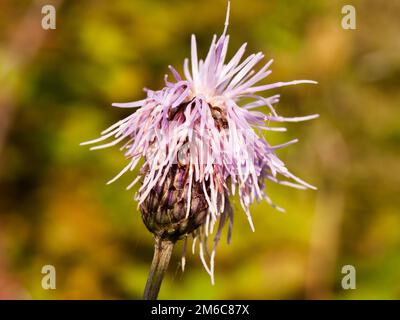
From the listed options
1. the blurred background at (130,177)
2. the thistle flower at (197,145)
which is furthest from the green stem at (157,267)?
the blurred background at (130,177)

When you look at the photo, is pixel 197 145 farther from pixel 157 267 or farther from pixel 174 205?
pixel 157 267

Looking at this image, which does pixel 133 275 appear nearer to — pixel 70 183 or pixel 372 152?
pixel 70 183

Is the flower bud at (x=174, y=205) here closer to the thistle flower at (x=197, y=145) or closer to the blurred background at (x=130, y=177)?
the thistle flower at (x=197, y=145)

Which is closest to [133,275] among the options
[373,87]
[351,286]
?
[351,286]

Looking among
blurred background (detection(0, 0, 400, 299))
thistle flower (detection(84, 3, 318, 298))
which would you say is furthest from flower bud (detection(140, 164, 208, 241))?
blurred background (detection(0, 0, 400, 299))

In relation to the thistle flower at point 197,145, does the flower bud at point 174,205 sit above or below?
below

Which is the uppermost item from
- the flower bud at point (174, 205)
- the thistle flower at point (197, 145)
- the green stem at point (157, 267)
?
the thistle flower at point (197, 145)

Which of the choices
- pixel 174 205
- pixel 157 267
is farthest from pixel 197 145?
pixel 157 267
